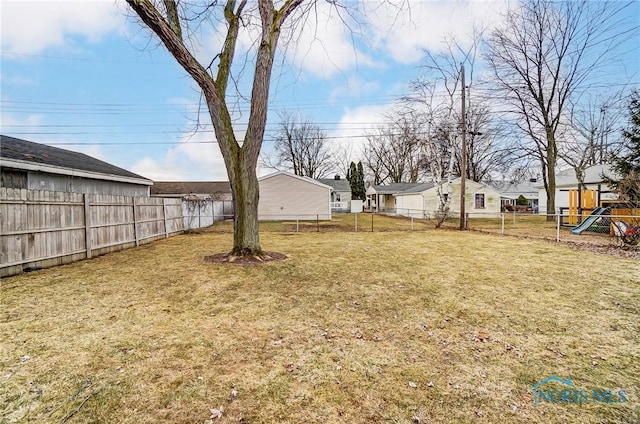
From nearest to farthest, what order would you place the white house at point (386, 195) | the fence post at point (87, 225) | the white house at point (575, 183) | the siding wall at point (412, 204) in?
1. the fence post at point (87, 225)
2. the white house at point (575, 183)
3. the siding wall at point (412, 204)
4. the white house at point (386, 195)

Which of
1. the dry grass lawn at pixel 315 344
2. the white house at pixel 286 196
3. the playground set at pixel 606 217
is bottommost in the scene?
the dry grass lawn at pixel 315 344

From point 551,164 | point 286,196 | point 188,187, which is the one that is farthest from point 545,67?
point 188,187

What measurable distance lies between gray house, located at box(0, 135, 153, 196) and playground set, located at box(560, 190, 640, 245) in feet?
56.1

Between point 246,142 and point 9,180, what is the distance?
25.5ft

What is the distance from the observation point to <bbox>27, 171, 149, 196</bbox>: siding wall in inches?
413

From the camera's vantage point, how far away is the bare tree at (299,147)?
131ft

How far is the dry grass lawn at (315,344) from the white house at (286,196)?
16512mm

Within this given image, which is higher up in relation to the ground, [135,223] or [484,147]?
[484,147]

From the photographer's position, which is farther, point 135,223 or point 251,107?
point 135,223

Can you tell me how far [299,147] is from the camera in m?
41.2

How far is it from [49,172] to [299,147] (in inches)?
1260

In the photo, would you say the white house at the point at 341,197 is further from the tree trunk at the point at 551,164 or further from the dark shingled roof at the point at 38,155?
the dark shingled roof at the point at 38,155

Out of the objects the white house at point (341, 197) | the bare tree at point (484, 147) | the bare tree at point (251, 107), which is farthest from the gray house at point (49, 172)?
the white house at point (341, 197)

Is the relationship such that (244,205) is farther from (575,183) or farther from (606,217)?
(575,183)
